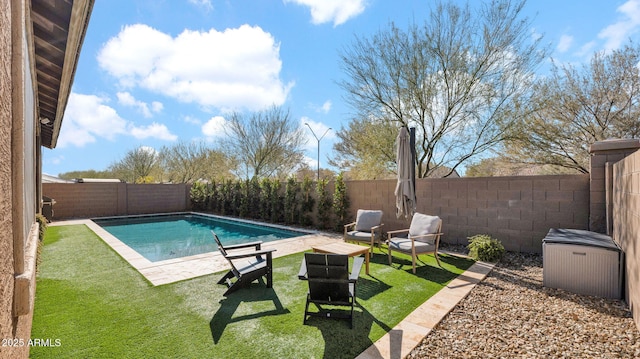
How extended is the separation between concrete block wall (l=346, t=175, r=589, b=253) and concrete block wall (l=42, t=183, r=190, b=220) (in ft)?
49.8

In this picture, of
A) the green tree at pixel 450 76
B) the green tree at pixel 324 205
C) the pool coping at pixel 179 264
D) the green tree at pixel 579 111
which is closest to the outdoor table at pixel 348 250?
the pool coping at pixel 179 264

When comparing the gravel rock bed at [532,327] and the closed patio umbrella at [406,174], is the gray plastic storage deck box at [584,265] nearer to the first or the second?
the gravel rock bed at [532,327]

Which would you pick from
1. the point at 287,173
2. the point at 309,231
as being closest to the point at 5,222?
the point at 309,231

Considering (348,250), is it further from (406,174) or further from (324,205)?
(324,205)

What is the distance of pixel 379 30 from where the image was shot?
10.4 meters

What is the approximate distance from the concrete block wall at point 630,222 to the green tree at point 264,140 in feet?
62.5

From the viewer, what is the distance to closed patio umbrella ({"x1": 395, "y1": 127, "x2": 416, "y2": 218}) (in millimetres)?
7039

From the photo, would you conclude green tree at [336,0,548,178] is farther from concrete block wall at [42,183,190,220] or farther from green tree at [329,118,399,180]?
concrete block wall at [42,183,190,220]

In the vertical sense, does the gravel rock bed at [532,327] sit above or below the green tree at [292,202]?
below

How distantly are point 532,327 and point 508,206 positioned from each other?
4.11 m

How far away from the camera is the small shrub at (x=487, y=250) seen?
6.22 m

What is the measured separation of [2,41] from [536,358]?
4.61 meters

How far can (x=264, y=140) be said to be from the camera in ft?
71.0

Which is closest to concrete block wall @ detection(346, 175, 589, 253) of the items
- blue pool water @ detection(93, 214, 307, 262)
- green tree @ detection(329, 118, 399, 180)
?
green tree @ detection(329, 118, 399, 180)
